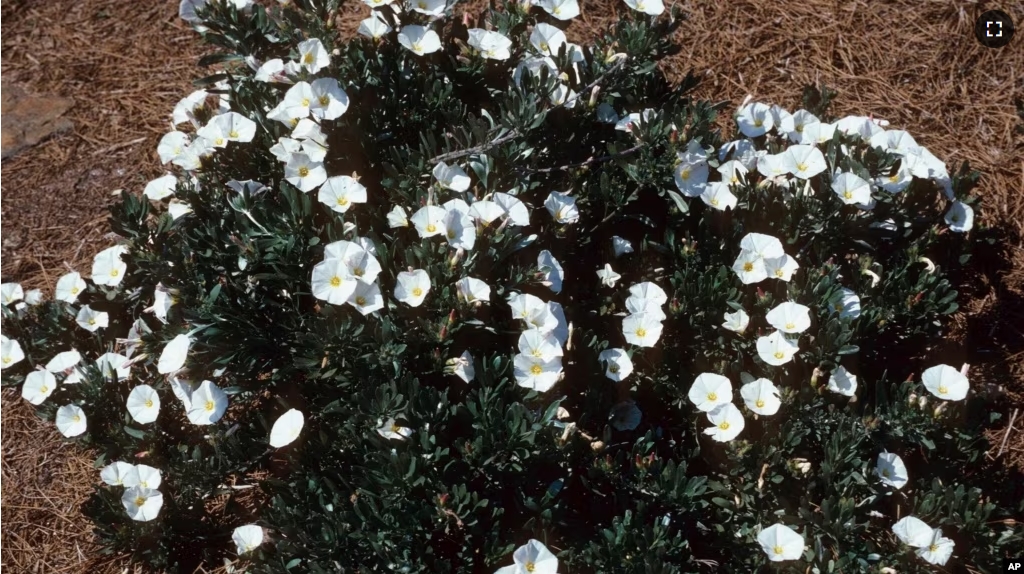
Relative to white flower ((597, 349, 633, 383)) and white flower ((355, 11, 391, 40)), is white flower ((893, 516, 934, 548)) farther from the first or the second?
white flower ((355, 11, 391, 40))

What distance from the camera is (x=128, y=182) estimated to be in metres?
3.90

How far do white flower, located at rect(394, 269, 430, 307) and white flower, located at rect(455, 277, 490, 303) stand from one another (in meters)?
0.10

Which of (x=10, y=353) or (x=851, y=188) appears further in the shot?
(x=10, y=353)

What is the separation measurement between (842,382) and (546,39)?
1594mm

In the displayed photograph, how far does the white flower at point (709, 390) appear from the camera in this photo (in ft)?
8.71

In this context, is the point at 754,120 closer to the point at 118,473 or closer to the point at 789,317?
the point at 789,317

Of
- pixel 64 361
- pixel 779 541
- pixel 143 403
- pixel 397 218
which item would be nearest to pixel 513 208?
pixel 397 218

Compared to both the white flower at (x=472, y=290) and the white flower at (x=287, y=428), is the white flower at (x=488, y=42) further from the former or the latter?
the white flower at (x=287, y=428)

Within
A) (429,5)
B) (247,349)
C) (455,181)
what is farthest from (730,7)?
(247,349)

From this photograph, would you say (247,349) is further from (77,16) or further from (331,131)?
(77,16)

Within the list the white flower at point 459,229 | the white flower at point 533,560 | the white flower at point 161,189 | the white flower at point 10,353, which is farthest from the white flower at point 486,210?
the white flower at point 10,353

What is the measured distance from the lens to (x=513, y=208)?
267 centimetres

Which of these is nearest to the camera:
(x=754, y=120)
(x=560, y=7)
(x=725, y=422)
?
(x=725, y=422)

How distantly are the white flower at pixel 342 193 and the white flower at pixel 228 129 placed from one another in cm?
39
